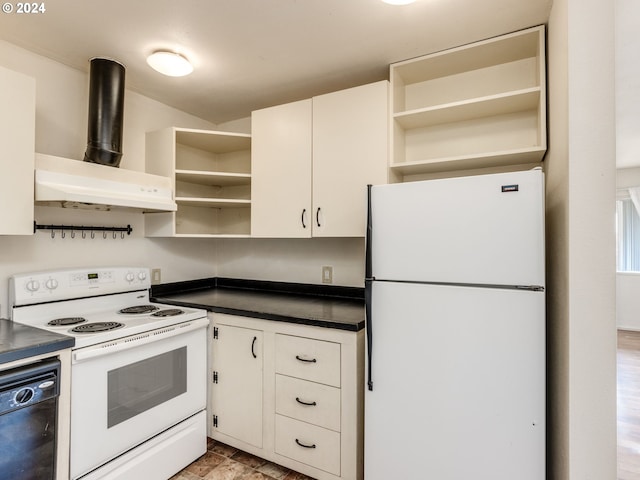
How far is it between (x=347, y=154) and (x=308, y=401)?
1.44m

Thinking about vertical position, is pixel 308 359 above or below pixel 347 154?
below

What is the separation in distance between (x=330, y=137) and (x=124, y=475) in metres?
2.12

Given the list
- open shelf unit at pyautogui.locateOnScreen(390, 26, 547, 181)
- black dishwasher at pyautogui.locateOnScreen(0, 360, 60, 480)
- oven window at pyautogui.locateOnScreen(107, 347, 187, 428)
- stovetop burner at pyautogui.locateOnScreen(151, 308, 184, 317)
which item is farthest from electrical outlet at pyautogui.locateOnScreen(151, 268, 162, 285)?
open shelf unit at pyautogui.locateOnScreen(390, 26, 547, 181)

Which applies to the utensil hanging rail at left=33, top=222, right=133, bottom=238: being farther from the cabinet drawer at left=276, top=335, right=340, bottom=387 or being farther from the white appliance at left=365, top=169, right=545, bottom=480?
the white appliance at left=365, top=169, right=545, bottom=480

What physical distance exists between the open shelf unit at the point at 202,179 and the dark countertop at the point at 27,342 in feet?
3.29

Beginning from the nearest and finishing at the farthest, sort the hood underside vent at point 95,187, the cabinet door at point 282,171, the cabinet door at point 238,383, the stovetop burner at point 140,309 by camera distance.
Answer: the hood underside vent at point 95,187 < the cabinet door at point 238,383 < the stovetop burner at point 140,309 < the cabinet door at point 282,171

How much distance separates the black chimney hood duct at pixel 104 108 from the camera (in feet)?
6.60

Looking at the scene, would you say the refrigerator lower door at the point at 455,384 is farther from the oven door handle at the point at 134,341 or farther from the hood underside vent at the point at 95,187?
the hood underside vent at the point at 95,187

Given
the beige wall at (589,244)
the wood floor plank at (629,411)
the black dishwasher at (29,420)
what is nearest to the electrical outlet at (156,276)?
the black dishwasher at (29,420)

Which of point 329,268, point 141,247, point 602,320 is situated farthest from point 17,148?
point 602,320

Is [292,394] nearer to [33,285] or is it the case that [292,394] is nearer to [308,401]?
[308,401]

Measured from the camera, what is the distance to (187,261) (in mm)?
2908

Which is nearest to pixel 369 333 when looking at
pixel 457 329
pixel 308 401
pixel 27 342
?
pixel 457 329

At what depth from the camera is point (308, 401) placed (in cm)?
188
